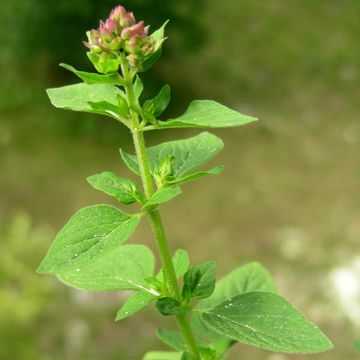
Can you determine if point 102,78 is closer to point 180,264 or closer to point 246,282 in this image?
point 180,264

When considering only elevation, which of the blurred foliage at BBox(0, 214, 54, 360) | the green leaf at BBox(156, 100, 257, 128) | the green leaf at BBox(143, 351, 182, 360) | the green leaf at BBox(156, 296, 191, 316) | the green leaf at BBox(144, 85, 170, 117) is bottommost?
the green leaf at BBox(143, 351, 182, 360)

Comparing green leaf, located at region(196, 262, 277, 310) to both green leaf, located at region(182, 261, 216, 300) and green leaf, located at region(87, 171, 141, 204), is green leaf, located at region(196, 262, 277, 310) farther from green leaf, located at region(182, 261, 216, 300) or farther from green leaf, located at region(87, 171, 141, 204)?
green leaf, located at region(87, 171, 141, 204)

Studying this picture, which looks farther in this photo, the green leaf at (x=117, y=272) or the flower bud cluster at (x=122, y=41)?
the green leaf at (x=117, y=272)

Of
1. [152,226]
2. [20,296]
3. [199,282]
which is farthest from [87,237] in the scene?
[20,296]

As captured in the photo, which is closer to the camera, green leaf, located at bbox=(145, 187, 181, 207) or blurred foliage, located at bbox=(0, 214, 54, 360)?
green leaf, located at bbox=(145, 187, 181, 207)

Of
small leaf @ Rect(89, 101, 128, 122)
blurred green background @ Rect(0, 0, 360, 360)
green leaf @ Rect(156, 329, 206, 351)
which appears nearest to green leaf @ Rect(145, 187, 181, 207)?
small leaf @ Rect(89, 101, 128, 122)

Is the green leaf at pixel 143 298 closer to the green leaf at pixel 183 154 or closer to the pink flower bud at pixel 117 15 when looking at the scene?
the green leaf at pixel 183 154

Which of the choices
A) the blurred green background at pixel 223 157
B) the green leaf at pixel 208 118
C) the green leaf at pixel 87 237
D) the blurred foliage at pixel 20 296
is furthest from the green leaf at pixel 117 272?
the blurred green background at pixel 223 157
